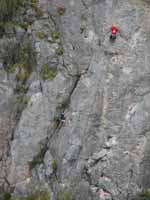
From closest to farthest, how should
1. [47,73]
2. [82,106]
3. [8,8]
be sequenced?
[82,106], [47,73], [8,8]

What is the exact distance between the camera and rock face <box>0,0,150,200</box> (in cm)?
1417

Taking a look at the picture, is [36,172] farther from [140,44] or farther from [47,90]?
[140,44]

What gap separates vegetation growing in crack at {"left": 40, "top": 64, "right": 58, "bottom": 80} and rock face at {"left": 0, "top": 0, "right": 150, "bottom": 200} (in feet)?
0.20

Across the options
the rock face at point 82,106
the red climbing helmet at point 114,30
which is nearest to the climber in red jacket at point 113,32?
the red climbing helmet at point 114,30

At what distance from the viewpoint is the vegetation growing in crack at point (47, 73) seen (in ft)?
53.5

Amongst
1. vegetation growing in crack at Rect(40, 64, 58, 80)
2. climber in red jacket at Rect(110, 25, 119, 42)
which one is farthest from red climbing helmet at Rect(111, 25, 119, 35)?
vegetation growing in crack at Rect(40, 64, 58, 80)

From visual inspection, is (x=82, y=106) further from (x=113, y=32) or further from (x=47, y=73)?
(x=113, y=32)

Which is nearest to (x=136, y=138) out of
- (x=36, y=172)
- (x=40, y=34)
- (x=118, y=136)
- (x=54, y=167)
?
(x=118, y=136)

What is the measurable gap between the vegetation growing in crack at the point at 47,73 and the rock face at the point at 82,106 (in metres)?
0.06

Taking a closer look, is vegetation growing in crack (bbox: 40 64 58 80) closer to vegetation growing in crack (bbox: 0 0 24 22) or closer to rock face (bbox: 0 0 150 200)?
rock face (bbox: 0 0 150 200)

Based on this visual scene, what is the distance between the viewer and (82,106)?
50.5 feet

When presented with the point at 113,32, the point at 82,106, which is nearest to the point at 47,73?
the point at 82,106

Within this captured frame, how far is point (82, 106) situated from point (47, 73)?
8.49 feet

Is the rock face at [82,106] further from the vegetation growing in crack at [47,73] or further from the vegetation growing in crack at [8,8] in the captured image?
the vegetation growing in crack at [8,8]
